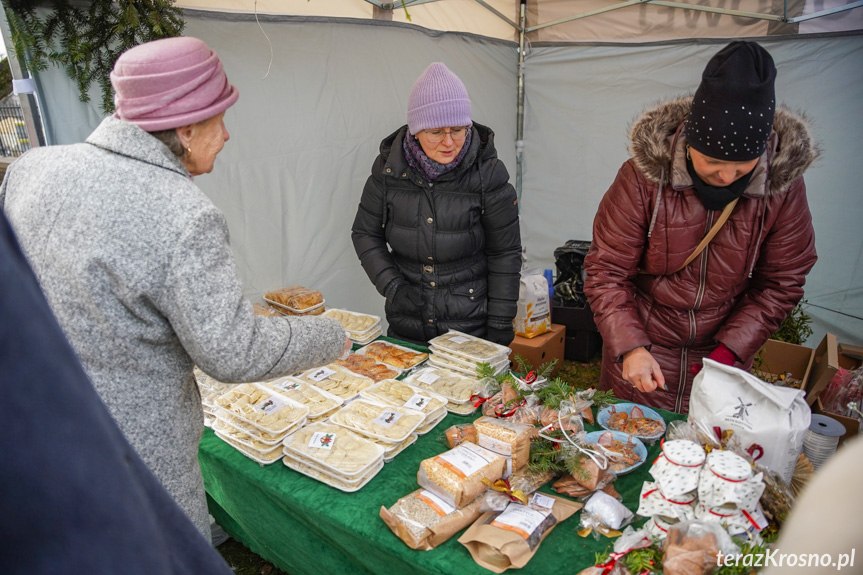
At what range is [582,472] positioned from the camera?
160 centimetres

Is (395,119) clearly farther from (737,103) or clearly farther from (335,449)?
(335,449)

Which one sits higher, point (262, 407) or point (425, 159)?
point (425, 159)

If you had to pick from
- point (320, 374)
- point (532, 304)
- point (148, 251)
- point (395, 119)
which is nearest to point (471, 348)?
point (320, 374)

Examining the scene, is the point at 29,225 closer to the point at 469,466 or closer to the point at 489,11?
the point at 469,466

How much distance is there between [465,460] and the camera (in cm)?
161

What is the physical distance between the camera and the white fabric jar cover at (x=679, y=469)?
126cm

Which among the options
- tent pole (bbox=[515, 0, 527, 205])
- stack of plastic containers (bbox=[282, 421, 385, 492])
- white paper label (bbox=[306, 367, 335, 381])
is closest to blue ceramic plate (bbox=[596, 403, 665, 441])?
stack of plastic containers (bbox=[282, 421, 385, 492])

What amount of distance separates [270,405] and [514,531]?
1120 millimetres

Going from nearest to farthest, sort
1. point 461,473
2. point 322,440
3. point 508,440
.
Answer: point 461,473
point 508,440
point 322,440

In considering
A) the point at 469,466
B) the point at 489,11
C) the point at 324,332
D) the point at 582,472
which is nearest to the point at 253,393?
the point at 324,332

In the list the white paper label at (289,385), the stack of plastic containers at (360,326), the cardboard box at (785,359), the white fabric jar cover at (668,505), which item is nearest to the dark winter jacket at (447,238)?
the stack of plastic containers at (360,326)

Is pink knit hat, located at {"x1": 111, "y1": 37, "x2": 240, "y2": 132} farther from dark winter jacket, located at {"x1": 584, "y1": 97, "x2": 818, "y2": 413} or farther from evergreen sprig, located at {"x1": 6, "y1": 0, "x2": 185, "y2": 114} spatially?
dark winter jacket, located at {"x1": 584, "y1": 97, "x2": 818, "y2": 413}

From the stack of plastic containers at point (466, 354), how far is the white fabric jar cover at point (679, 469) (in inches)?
41.7

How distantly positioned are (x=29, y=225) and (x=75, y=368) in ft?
3.42
